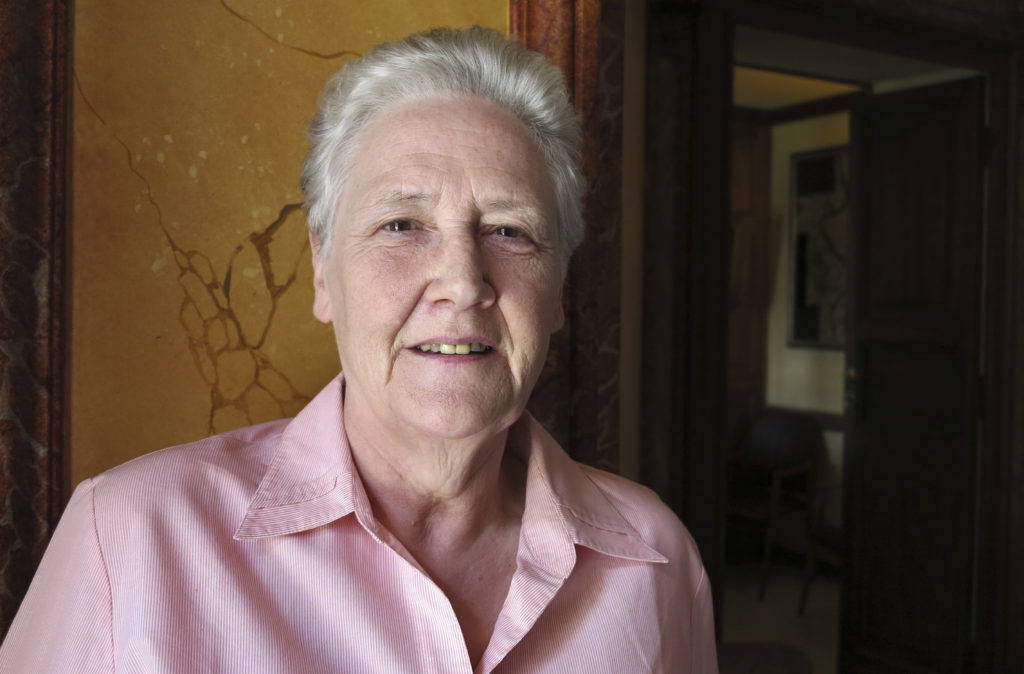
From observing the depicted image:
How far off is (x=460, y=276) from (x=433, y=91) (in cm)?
27

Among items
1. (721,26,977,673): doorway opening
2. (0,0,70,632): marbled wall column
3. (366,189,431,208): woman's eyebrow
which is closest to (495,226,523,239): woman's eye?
(366,189,431,208): woman's eyebrow

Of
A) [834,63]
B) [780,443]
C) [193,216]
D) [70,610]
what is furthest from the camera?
[780,443]

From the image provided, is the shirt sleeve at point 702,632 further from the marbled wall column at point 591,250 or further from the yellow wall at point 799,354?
the yellow wall at point 799,354

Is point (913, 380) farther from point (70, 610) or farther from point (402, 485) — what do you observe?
point (70, 610)

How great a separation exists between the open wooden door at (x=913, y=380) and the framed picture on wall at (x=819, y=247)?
1848mm

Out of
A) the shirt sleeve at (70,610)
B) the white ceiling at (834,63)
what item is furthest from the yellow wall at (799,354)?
the shirt sleeve at (70,610)

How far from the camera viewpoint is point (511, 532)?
127 centimetres

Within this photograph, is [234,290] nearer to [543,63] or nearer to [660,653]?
[543,63]

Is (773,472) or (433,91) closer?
(433,91)

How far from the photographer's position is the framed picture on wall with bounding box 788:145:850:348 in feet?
18.8

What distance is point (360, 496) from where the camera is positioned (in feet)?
3.48

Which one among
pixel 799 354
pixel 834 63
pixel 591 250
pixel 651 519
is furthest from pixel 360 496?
pixel 799 354

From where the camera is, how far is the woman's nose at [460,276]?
103 cm

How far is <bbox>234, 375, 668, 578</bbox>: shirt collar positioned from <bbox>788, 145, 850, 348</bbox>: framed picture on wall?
15.8 ft
